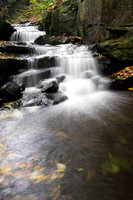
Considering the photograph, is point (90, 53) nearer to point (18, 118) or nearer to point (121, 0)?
point (121, 0)

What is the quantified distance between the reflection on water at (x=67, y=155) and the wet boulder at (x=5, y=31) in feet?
32.7

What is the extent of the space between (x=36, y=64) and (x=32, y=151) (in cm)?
582

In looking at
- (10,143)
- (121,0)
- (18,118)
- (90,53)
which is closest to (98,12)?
(121,0)

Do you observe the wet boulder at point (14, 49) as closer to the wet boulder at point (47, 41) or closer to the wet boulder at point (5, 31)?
the wet boulder at point (47, 41)

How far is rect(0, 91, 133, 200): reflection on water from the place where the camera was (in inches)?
59.4

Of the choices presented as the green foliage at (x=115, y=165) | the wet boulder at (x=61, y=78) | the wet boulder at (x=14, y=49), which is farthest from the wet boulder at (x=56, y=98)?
the wet boulder at (x=14, y=49)

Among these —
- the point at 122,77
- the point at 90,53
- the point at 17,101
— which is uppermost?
the point at 90,53

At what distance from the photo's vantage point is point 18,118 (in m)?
3.59

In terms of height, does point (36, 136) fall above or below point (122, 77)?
below

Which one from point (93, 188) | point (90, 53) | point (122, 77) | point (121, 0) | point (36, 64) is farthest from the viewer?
point (90, 53)

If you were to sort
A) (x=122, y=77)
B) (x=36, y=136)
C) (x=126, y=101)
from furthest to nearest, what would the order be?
(x=122, y=77) → (x=126, y=101) → (x=36, y=136)

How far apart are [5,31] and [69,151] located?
1243 cm

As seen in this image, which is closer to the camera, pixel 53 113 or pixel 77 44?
pixel 53 113

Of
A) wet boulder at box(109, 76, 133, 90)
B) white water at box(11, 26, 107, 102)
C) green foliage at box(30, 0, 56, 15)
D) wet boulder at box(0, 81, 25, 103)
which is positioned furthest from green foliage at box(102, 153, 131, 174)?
green foliage at box(30, 0, 56, 15)
